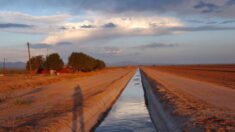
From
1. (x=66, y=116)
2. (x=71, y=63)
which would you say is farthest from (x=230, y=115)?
(x=71, y=63)

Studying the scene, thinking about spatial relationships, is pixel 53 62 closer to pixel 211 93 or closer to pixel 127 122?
pixel 211 93

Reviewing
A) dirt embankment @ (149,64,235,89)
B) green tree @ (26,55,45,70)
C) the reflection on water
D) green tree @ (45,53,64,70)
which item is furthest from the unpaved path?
green tree @ (26,55,45,70)

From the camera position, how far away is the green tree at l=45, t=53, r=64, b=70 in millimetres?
75250

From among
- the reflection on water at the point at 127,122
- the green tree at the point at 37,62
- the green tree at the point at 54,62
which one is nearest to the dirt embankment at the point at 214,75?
the reflection on water at the point at 127,122

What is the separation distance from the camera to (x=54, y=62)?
75.1 metres

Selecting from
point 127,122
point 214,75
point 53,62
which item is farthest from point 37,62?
point 127,122

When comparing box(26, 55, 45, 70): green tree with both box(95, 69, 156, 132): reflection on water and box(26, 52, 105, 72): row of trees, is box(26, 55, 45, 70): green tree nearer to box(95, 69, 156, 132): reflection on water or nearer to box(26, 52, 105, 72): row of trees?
box(26, 52, 105, 72): row of trees

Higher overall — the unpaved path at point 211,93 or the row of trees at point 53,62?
the row of trees at point 53,62

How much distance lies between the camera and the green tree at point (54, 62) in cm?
7525

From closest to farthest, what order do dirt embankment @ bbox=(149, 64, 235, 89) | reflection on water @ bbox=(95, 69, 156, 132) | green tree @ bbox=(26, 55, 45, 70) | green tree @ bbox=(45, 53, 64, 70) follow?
reflection on water @ bbox=(95, 69, 156, 132) → dirt embankment @ bbox=(149, 64, 235, 89) → green tree @ bbox=(45, 53, 64, 70) → green tree @ bbox=(26, 55, 45, 70)

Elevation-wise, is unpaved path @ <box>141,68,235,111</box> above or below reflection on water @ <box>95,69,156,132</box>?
above

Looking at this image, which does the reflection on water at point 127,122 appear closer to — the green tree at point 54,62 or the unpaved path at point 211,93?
the unpaved path at point 211,93

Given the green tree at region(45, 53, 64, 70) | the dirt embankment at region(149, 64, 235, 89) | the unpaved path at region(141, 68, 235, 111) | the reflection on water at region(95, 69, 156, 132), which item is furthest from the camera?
the green tree at region(45, 53, 64, 70)

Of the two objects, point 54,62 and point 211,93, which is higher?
point 54,62
